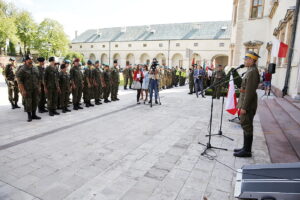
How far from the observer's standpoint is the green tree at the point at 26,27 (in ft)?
166

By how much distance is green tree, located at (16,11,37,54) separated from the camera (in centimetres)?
5059

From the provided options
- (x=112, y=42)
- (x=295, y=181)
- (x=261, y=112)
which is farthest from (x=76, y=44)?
(x=295, y=181)

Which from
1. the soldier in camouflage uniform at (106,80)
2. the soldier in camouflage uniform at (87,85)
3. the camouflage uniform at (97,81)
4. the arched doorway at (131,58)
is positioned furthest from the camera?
the arched doorway at (131,58)

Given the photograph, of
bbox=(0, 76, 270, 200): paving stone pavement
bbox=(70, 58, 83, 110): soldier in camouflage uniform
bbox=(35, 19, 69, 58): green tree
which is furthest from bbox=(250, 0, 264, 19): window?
bbox=(35, 19, 69, 58): green tree

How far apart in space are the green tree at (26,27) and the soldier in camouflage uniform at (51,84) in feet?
168

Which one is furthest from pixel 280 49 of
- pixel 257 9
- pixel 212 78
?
pixel 257 9

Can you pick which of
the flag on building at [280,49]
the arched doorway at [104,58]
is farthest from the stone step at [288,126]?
the arched doorway at [104,58]

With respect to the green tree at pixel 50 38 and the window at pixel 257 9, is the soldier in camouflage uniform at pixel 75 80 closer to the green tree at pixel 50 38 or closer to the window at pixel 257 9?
the window at pixel 257 9

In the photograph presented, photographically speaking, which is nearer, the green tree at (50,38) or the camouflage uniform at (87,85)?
the camouflage uniform at (87,85)

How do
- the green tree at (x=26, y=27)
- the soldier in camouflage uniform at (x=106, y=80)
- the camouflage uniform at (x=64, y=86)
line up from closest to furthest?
the camouflage uniform at (x=64, y=86) → the soldier in camouflage uniform at (x=106, y=80) → the green tree at (x=26, y=27)

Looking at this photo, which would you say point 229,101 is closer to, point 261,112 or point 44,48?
point 261,112

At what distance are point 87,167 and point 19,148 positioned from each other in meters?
1.91

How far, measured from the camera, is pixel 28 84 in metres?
6.37

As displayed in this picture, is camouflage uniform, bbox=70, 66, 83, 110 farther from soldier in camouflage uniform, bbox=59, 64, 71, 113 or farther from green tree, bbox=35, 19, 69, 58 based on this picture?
green tree, bbox=35, 19, 69, 58
